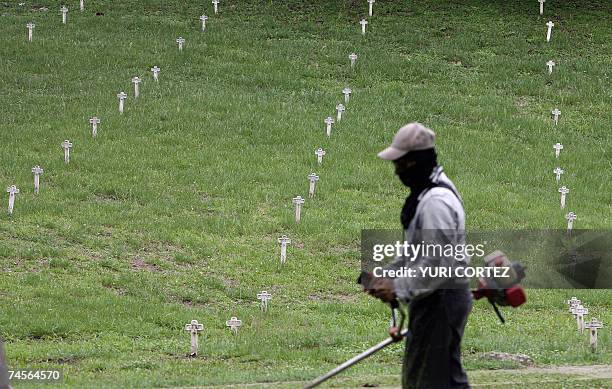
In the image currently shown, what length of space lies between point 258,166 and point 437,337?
12785 millimetres

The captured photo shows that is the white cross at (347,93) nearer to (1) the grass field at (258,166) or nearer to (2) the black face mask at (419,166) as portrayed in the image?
(1) the grass field at (258,166)

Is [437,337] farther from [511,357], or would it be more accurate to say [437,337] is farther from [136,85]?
[136,85]

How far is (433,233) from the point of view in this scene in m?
6.74

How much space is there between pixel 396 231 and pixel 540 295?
270cm

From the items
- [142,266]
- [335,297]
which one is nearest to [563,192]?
[335,297]

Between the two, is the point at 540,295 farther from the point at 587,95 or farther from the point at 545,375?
the point at 587,95

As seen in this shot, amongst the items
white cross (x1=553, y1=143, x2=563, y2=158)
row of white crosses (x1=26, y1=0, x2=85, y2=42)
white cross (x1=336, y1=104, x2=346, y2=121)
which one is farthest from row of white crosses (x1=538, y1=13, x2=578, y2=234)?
row of white crosses (x1=26, y1=0, x2=85, y2=42)

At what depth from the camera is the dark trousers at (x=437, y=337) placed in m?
6.94

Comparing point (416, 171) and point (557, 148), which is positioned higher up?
point (557, 148)

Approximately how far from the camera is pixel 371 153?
20.2 metres

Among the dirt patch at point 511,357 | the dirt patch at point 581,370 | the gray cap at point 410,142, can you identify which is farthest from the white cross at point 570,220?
the gray cap at point 410,142

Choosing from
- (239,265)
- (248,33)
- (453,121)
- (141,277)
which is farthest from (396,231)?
(248,33)

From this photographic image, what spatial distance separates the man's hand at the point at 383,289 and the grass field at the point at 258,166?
3475 mm

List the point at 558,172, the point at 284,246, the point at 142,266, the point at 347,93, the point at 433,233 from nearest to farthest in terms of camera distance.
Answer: the point at 433,233 → the point at 142,266 → the point at 284,246 → the point at 558,172 → the point at 347,93
